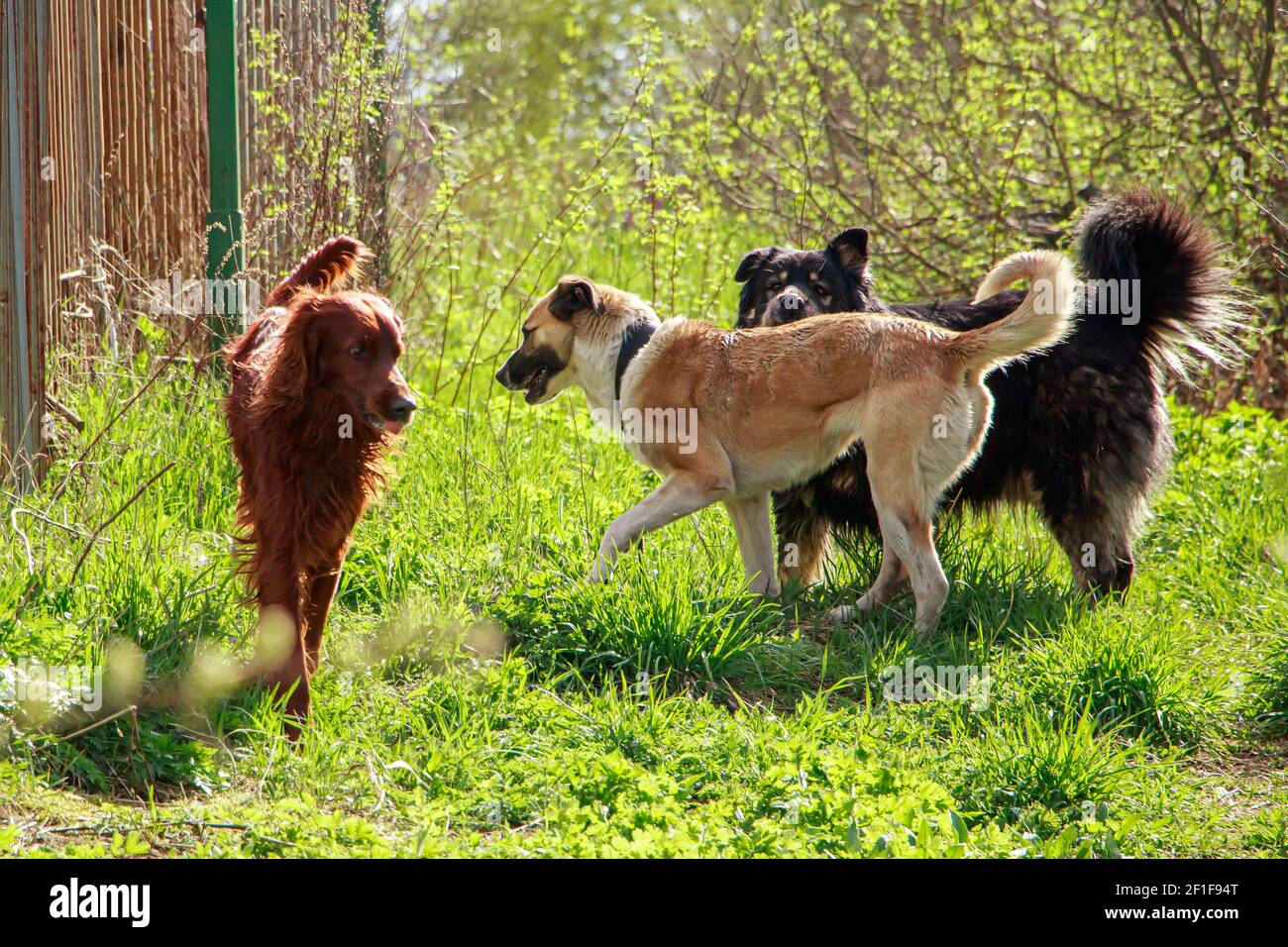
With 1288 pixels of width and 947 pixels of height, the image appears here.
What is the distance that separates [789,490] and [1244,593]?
2.07 metres

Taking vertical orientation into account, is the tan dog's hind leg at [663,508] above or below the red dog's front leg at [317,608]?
above

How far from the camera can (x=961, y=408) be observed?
496cm

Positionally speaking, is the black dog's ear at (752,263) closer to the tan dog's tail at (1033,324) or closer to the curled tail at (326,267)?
the tan dog's tail at (1033,324)

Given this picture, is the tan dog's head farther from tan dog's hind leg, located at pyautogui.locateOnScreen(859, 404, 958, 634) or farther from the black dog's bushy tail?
the black dog's bushy tail

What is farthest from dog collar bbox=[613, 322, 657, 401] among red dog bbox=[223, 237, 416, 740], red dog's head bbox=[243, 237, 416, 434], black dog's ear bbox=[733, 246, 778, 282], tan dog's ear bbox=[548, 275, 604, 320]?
red dog's head bbox=[243, 237, 416, 434]

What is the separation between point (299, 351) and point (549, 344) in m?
2.00

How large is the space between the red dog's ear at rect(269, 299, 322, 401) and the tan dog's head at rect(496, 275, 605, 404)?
191 centimetres

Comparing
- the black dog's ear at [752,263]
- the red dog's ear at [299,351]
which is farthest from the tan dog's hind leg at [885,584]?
the red dog's ear at [299,351]

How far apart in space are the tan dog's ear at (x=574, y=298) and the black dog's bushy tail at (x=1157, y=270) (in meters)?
2.20

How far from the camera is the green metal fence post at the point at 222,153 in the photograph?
624 cm

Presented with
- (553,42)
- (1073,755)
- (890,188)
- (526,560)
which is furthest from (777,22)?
(1073,755)

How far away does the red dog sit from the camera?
12.5 feet

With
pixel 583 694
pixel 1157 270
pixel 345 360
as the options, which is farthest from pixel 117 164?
pixel 1157 270

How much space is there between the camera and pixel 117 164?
20.9ft
